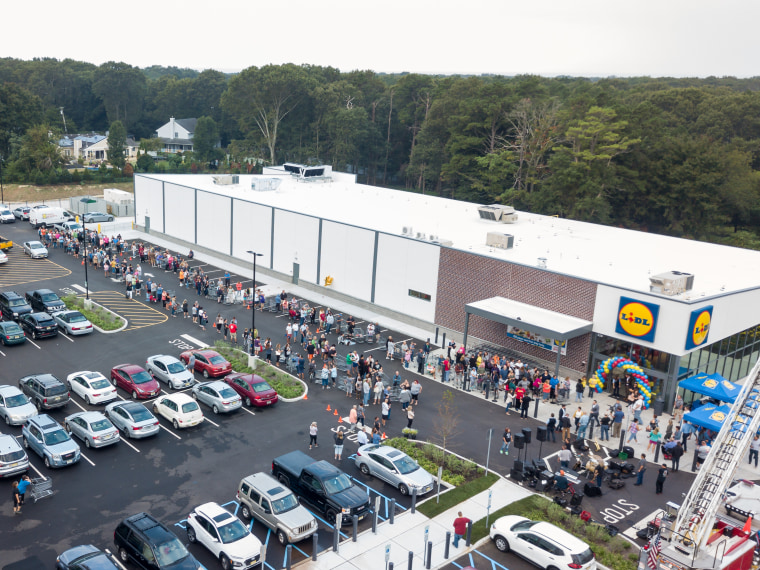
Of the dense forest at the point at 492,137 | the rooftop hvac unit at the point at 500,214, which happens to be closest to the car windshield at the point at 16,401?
the rooftop hvac unit at the point at 500,214

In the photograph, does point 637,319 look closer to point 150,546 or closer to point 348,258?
point 348,258

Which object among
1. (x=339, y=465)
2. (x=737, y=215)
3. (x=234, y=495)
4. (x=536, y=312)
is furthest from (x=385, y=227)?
(x=737, y=215)

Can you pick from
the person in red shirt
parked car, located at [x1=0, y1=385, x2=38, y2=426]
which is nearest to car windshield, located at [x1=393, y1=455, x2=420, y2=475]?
the person in red shirt

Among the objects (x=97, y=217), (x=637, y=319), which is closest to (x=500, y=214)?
(x=637, y=319)

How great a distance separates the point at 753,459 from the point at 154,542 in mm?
26044

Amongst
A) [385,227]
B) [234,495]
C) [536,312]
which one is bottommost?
[234,495]

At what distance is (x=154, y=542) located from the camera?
64.5 ft

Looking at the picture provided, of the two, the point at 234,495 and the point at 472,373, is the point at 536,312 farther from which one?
the point at 234,495

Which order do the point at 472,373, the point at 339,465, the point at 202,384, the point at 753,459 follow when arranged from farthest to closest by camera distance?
the point at 472,373 < the point at 202,384 < the point at 753,459 < the point at 339,465

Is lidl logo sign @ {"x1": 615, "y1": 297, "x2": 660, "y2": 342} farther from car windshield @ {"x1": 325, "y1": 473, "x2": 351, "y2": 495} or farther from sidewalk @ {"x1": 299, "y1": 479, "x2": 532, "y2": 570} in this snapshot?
car windshield @ {"x1": 325, "y1": 473, "x2": 351, "y2": 495}

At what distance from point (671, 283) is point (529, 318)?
7759 millimetres

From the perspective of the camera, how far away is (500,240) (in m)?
43.6

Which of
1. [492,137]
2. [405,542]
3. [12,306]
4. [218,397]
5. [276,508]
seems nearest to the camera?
[276,508]

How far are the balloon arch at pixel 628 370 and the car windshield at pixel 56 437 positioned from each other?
85.8ft
